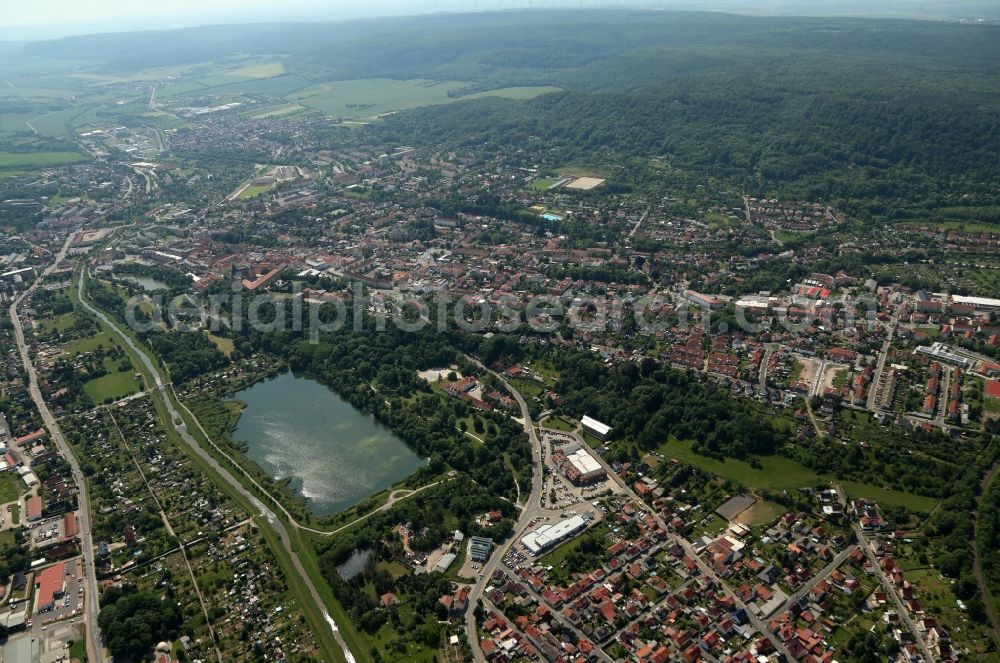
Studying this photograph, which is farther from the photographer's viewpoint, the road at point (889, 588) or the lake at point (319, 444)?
the lake at point (319, 444)

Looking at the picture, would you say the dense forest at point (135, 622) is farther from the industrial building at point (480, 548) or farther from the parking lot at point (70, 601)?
the industrial building at point (480, 548)

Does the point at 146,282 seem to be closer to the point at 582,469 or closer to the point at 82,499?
the point at 82,499

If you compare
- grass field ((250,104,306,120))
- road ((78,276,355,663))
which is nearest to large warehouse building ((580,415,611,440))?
road ((78,276,355,663))

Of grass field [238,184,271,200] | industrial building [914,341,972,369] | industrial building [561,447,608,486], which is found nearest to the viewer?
industrial building [561,447,608,486]

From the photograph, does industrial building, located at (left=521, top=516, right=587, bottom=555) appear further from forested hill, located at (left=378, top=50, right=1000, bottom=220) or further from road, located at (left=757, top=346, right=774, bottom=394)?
forested hill, located at (left=378, top=50, right=1000, bottom=220)

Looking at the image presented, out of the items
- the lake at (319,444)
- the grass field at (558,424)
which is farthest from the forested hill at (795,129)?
the lake at (319,444)

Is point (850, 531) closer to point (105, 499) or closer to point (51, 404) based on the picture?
point (105, 499)
